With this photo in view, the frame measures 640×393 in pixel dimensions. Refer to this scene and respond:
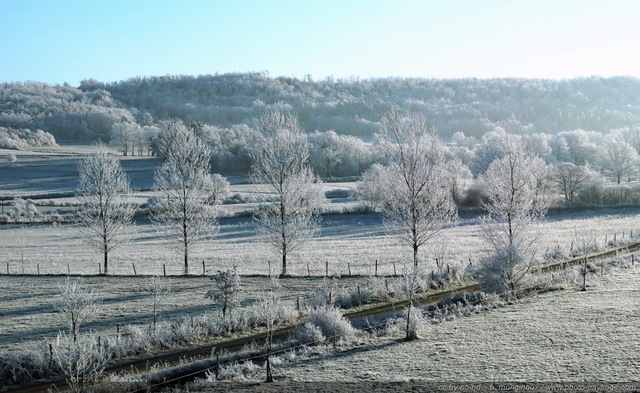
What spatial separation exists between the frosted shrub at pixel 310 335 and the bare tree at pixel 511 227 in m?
11.1

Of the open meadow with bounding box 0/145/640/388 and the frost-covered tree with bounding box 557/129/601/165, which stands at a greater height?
the frost-covered tree with bounding box 557/129/601/165

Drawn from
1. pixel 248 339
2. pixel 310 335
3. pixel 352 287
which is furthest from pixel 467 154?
pixel 310 335

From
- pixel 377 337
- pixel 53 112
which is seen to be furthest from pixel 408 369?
pixel 53 112

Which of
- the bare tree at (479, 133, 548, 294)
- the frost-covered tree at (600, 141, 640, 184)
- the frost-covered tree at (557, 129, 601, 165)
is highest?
the frost-covered tree at (557, 129, 601, 165)

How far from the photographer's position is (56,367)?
2027 centimetres

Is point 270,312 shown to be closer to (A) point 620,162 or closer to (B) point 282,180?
(B) point 282,180

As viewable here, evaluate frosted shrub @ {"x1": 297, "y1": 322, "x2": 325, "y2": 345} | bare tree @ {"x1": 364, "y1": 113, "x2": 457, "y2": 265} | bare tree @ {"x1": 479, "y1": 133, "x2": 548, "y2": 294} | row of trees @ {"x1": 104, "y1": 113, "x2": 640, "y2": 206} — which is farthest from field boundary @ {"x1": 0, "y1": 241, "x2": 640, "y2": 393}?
A: row of trees @ {"x1": 104, "y1": 113, "x2": 640, "y2": 206}

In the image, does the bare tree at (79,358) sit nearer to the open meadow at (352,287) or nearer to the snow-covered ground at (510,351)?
the open meadow at (352,287)

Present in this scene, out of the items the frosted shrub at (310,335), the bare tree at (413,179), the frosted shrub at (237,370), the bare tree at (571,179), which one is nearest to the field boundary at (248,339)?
the frosted shrub at (237,370)

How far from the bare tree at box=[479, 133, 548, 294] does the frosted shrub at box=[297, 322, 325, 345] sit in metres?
11.1

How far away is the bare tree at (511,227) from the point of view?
1188 inches

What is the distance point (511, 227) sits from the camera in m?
35.2

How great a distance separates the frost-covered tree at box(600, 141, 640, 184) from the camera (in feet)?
324

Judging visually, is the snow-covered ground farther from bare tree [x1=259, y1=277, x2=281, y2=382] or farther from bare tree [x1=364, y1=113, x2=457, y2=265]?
bare tree [x1=364, y1=113, x2=457, y2=265]
